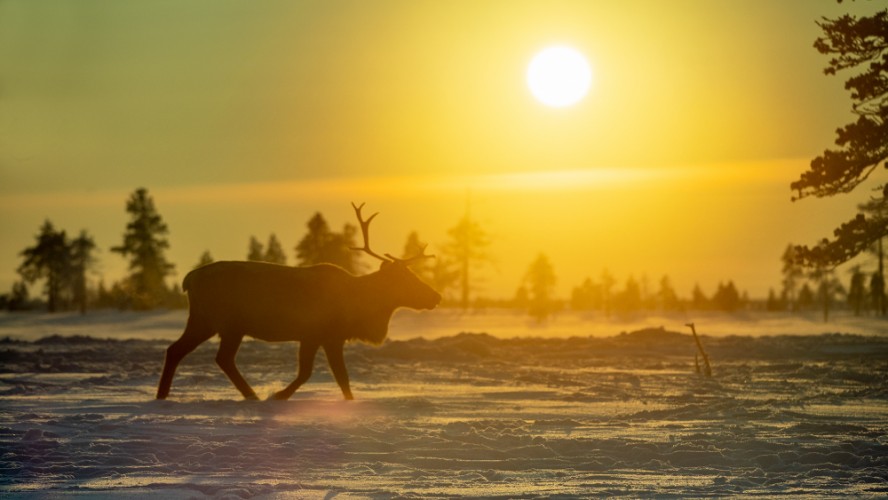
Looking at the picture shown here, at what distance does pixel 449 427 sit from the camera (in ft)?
43.4

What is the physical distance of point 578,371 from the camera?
22656mm

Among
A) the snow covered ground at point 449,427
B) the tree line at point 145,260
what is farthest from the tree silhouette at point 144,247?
the snow covered ground at point 449,427

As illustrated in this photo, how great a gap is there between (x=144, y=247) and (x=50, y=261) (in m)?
9.99

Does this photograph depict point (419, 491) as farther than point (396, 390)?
No

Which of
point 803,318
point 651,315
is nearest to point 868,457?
point 803,318

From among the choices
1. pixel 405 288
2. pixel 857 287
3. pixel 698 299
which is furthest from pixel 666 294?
pixel 405 288

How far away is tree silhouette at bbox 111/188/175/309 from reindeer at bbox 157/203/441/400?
3966 centimetres

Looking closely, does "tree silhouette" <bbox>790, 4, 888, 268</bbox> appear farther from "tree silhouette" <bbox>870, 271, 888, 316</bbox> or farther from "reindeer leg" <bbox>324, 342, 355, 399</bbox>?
"tree silhouette" <bbox>870, 271, 888, 316</bbox>

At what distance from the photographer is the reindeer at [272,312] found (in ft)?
54.5

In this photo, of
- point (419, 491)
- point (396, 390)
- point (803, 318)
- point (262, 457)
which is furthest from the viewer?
point (803, 318)

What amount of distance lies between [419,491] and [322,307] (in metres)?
8.14

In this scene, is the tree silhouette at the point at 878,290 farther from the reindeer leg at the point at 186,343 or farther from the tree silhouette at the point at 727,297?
the reindeer leg at the point at 186,343

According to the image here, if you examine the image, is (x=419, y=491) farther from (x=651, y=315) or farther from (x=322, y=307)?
(x=651, y=315)

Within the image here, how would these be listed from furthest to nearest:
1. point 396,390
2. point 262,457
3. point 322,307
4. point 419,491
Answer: point 396,390 < point 322,307 < point 262,457 < point 419,491
